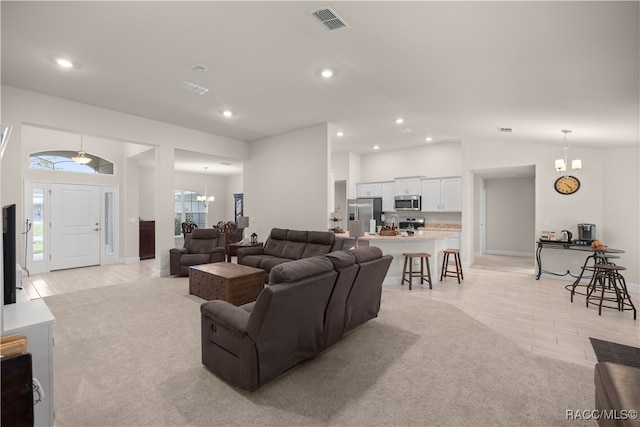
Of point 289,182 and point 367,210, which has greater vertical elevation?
point 289,182

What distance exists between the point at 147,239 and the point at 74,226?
1597mm

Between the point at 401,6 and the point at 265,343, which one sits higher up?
the point at 401,6

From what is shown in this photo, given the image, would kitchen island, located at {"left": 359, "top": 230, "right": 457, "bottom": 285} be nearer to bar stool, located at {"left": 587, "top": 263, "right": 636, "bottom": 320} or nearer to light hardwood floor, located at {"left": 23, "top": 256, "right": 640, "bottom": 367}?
light hardwood floor, located at {"left": 23, "top": 256, "right": 640, "bottom": 367}

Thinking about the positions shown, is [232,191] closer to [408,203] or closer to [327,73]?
[408,203]

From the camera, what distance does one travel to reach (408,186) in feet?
26.9

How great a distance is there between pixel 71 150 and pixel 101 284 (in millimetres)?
3468

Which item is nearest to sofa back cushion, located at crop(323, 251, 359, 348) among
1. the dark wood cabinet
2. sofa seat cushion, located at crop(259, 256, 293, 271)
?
sofa seat cushion, located at crop(259, 256, 293, 271)

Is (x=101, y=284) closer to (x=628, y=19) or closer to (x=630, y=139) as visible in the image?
(x=628, y=19)

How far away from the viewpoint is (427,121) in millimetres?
5602

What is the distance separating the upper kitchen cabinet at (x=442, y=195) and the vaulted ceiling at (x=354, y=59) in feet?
7.96

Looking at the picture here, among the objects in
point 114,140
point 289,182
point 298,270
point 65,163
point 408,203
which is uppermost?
point 114,140

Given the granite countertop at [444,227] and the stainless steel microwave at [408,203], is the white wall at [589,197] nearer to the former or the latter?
the granite countertop at [444,227]

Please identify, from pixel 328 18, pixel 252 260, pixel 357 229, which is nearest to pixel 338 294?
pixel 328 18

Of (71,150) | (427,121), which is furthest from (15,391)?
(71,150)
